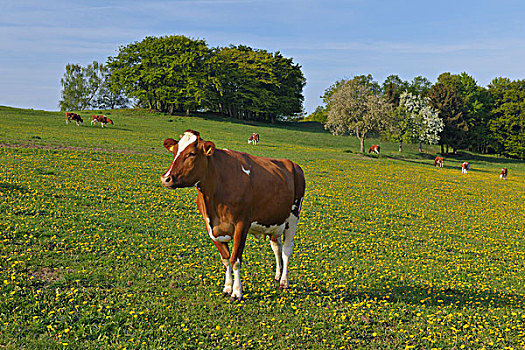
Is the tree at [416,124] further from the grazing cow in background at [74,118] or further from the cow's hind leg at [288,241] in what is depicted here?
the cow's hind leg at [288,241]

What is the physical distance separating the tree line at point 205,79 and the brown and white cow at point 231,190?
71623mm

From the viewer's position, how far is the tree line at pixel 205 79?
79.1 metres

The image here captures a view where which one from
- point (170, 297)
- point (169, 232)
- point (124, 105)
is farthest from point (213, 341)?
point (124, 105)

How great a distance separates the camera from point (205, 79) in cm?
8444

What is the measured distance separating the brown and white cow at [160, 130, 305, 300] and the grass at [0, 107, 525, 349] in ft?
4.45

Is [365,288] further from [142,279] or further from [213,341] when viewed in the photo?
[142,279]

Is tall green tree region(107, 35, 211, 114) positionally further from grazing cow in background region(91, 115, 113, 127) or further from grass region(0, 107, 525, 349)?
grass region(0, 107, 525, 349)

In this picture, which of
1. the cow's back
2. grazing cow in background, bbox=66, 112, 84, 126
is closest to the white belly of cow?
the cow's back

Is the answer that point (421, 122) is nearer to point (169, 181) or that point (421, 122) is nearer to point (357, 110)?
point (357, 110)

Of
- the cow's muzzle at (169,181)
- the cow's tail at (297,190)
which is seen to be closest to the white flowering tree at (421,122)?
the cow's tail at (297,190)

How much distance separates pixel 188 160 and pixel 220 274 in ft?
12.4

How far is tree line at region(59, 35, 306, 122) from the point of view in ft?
260

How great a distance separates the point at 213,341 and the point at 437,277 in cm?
795

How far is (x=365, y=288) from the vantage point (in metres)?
10.7
